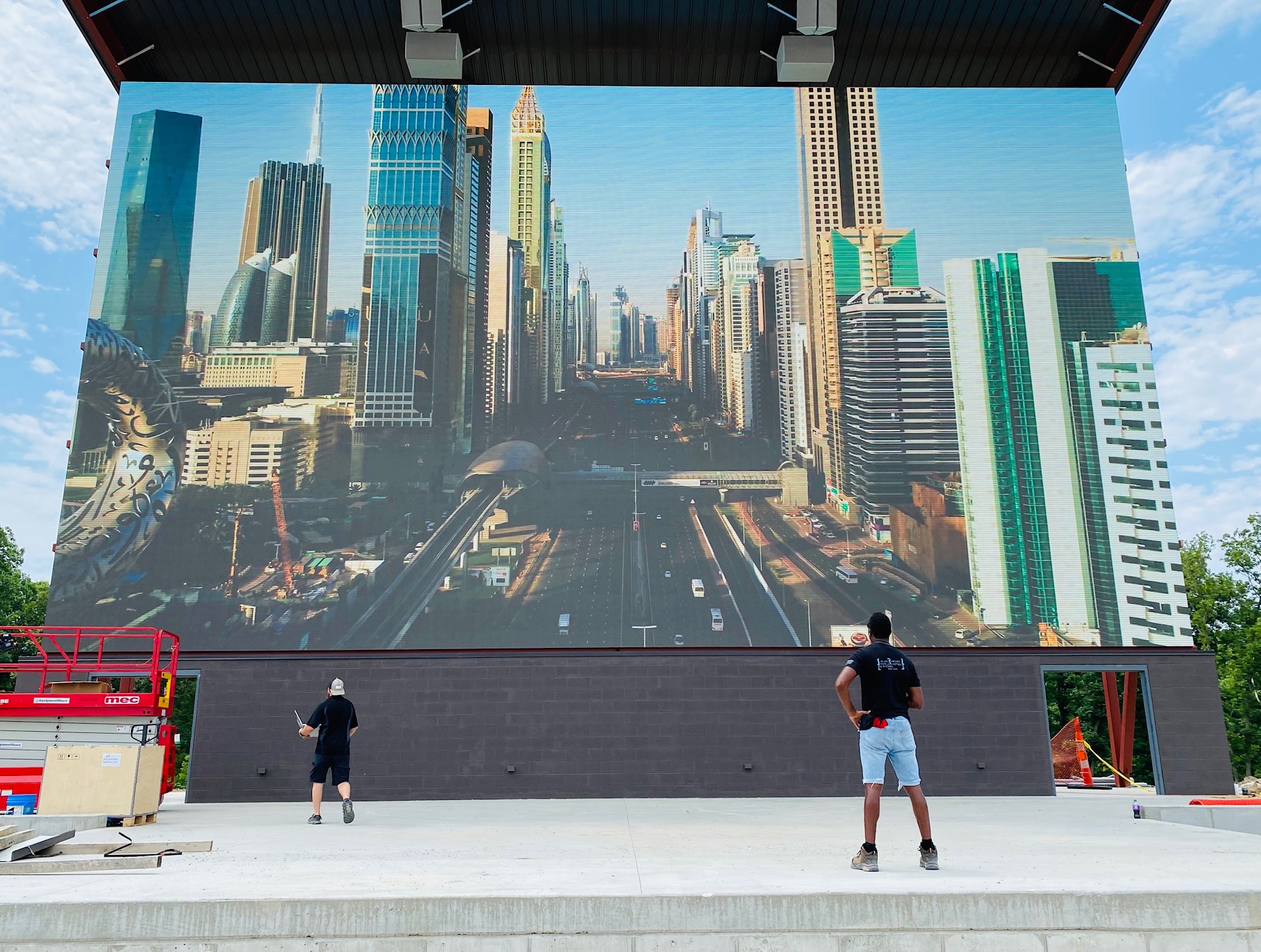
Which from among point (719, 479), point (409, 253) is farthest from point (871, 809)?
point (409, 253)

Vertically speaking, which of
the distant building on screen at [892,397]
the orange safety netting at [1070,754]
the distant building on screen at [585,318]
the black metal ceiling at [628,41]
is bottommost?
the orange safety netting at [1070,754]

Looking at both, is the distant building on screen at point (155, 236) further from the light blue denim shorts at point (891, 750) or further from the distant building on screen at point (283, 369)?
the light blue denim shorts at point (891, 750)

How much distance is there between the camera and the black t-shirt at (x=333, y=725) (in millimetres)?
8336

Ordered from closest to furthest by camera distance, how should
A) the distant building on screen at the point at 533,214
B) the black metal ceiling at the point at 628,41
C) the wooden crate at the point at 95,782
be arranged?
the wooden crate at the point at 95,782 < the distant building on screen at the point at 533,214 < the black metal ceiling at the point at 628,41

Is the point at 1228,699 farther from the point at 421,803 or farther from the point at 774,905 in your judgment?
the point at 774,905

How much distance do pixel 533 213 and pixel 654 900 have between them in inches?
488

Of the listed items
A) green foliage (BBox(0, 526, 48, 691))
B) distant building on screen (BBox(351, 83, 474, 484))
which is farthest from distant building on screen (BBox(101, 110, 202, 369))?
green foliage (BBox(0, 526, 48, 691))

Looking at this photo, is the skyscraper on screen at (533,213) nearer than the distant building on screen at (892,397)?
No

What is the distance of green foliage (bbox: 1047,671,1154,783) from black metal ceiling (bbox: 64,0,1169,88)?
25.5 meters

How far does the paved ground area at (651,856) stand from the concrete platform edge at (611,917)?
0.07 meters

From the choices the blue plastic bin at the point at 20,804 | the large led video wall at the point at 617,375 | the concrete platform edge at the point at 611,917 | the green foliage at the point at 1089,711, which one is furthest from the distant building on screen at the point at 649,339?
the green foliage at the point at 1089,711

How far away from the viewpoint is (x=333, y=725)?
8.37 metres

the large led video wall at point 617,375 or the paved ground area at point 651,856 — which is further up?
the large led video wall at point 617,375

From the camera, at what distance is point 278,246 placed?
13695mm
